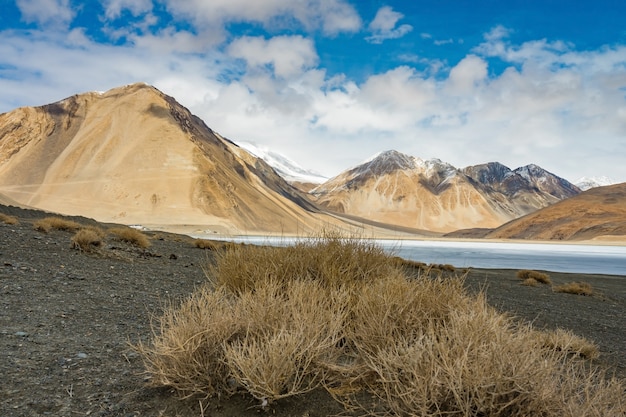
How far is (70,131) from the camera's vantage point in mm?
89062

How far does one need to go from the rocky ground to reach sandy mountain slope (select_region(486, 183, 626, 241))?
70601mm

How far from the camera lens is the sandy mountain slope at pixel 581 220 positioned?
76912 millimetres

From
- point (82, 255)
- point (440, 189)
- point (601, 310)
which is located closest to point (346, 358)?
point (82, 255)

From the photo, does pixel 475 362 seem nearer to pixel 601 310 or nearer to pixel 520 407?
pixel 520 407

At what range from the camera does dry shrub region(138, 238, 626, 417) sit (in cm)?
264

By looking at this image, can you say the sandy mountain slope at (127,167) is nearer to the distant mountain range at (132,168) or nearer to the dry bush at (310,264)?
the distant mountain range at (132,168)

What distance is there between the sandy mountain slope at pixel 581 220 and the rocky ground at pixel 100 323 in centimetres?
7060

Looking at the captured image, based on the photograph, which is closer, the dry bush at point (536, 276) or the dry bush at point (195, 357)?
the dry bush at point (195, 357)

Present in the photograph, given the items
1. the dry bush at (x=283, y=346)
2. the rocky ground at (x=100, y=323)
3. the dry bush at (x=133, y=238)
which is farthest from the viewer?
the dry bush at (x=133, y=238)

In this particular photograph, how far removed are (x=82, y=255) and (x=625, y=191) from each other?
376ft

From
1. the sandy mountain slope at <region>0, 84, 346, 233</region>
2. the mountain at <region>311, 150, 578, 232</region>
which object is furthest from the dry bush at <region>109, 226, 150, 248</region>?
the mountain at <region>311, 150, 578, 232</region>

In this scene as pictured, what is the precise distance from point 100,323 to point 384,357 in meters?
3.75

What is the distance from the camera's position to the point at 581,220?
87.6 meters

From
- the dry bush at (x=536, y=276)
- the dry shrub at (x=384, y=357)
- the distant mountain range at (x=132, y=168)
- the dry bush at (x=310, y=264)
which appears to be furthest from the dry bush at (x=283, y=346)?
the distant mountain range at (x=132, y=168)
